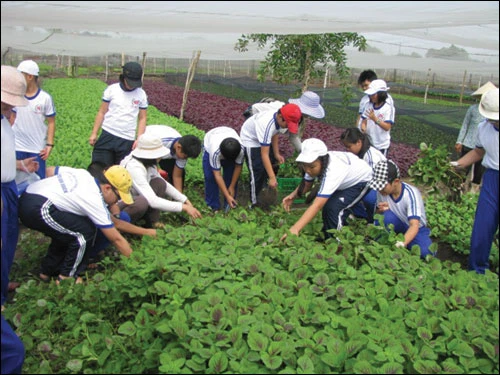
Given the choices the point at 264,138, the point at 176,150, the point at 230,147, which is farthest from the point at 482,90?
the point at 176,150

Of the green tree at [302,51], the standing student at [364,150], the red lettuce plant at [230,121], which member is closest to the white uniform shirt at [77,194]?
the standing student at [364,150]

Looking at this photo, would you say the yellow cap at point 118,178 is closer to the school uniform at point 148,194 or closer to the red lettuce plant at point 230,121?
the school uniform at point 148,194

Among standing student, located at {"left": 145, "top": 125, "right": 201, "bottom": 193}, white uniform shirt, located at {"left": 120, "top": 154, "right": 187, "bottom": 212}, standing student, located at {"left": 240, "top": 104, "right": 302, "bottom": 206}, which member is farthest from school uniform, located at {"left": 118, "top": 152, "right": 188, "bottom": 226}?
standing student, located at {"left": 240, "top": 104, "right": 302, "bottom": 206}

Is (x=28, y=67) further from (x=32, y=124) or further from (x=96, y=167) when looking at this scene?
(x=96, y=167)

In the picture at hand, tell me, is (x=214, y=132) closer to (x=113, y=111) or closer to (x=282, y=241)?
(x=113, y=111)

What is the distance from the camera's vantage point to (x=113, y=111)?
5355 millimetres

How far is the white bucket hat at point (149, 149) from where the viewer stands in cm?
423

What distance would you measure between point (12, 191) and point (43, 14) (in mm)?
1094

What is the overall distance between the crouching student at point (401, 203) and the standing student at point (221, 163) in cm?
153

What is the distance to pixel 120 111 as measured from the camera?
534 centimetres

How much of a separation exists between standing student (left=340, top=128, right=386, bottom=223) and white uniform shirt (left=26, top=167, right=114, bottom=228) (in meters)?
2.27

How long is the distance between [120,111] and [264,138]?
63.4 inches

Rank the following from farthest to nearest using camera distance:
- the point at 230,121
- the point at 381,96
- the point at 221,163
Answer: the point at 230,121 → the point at 381,96 → the point at 221,163

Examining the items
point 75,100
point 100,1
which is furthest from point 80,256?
point 75,100
